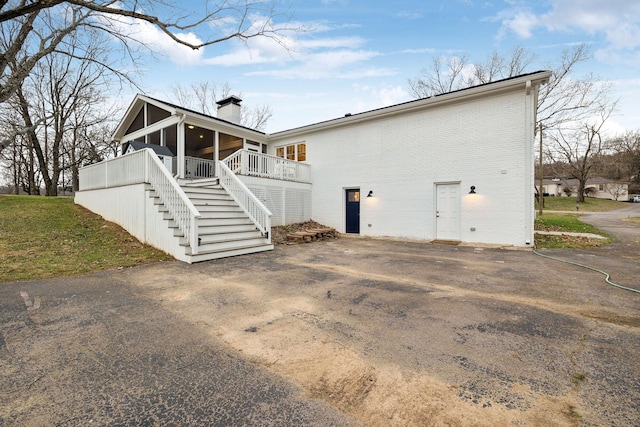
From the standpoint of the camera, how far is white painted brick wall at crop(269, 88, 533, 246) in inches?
354

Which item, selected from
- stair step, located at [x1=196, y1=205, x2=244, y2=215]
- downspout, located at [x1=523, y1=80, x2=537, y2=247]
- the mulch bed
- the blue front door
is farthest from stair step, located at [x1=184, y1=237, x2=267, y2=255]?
downspout, located at [x1=523, y1=80, x2=537, y2=247]

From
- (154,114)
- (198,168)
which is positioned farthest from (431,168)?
(154,114)

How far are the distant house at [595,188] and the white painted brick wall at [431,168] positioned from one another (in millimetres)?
47678

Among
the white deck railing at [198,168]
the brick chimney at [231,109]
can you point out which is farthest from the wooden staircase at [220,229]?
the brick chimney at [231,109]

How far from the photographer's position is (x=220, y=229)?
773 cm

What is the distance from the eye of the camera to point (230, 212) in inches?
343

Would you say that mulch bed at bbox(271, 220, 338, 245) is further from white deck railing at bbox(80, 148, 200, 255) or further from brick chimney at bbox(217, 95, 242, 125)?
brick chimney at bbox(217, 95, 242, 125)

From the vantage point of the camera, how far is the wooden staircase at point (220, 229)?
6.90m

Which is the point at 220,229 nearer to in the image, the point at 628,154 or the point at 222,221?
the point at 222,221

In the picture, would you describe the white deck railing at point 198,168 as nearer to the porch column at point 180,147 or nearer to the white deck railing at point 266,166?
the porch column at point 180,147

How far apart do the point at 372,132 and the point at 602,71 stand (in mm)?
18834

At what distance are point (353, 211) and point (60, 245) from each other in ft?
33.2

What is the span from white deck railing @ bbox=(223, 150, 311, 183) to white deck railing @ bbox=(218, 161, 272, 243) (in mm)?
1346

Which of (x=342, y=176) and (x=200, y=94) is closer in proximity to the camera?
(x=342, y=176)
